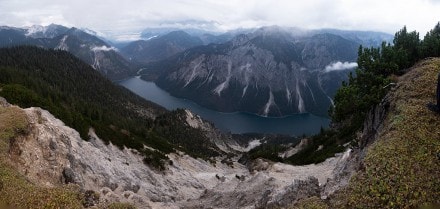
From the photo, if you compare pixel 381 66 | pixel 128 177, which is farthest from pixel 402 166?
pixel 128 177

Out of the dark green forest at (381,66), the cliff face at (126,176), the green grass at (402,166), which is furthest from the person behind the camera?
the dark green forest at (381,66)

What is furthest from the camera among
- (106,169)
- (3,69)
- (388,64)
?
(3,69)

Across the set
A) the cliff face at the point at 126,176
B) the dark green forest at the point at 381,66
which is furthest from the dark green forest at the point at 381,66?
the cliff face at the point at 126,176

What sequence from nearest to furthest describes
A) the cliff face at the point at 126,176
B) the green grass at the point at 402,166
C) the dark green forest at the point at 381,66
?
the green grass at the point at 402,166 → the cliff face at the point at 126,176 → the dark green forest at the point at 381,66

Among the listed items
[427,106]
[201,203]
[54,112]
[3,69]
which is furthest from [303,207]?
[3,69]

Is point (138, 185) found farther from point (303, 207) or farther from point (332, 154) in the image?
point (332, 154)

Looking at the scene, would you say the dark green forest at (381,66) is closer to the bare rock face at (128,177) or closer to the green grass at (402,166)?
the green grass at (402,166)

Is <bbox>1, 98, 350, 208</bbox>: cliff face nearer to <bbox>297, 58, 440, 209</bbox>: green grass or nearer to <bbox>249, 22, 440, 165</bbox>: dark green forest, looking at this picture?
<bbox>297, 58, 440, 209</bbox>: green grass

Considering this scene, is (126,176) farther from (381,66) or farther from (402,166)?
(402,166)

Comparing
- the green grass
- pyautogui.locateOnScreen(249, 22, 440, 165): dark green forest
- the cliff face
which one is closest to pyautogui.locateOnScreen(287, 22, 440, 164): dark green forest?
pyautogui.locateOnScreen(249, 22, 440, 165): dark green forest
